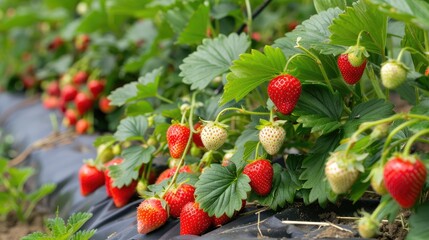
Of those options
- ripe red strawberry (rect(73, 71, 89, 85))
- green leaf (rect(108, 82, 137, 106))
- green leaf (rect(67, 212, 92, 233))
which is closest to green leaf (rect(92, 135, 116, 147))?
green leaf (rect(108, 82, 137, 106))

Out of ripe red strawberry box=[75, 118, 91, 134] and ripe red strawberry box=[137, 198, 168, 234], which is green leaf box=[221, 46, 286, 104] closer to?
ripe red strawberry box=[137, 198, 168, 234]

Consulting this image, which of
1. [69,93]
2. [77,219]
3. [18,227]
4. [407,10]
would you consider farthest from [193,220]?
[69,93]

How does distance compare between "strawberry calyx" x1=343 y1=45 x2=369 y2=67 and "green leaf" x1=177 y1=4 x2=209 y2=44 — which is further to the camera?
"green leaf" x1=177 y1=4 x2=209 y2=44

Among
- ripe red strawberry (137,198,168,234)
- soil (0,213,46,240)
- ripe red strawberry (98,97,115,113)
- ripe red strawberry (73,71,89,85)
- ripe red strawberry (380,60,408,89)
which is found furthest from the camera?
ripe red strawberry (73,71,89,85)

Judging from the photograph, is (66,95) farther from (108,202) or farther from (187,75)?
(187,75)

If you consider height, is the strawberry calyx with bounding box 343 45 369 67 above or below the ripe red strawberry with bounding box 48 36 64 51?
above

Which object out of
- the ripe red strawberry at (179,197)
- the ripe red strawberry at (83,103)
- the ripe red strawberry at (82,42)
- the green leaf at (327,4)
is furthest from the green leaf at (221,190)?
the ripe red strawberry at (82,42)

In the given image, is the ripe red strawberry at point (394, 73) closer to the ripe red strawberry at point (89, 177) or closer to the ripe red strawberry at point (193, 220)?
the ripe red strawberry at point (193, 220)
